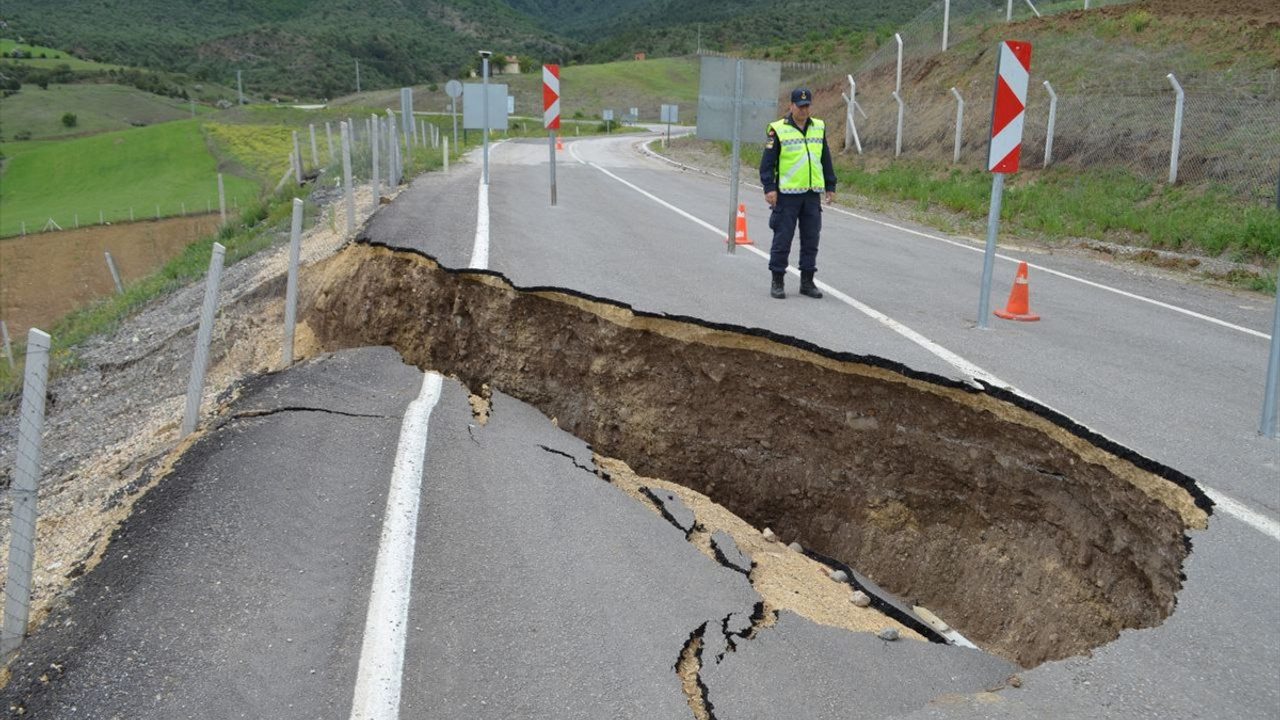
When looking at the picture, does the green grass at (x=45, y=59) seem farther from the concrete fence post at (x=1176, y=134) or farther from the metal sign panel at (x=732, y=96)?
the concrete fence post at (x=1176, y=134)

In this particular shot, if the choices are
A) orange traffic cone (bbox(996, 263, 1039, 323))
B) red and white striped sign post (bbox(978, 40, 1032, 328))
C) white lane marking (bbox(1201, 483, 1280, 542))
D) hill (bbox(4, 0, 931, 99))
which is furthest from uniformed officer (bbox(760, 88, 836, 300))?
hill (bbox(4, 0, 931, 99))

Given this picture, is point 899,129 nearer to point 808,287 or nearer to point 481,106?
point 481,106

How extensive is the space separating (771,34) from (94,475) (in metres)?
97.8

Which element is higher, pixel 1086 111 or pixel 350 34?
pixel 350 34

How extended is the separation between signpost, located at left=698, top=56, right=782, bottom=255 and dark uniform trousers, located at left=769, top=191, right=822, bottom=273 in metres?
2.28

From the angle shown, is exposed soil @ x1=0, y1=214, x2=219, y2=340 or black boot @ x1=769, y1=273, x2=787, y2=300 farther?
exposed soil @ x1=0, y1=214, x2=219, y2=340

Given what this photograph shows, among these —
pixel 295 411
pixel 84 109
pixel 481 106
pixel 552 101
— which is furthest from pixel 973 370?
pixel 84 109

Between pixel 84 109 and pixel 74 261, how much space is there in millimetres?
59543

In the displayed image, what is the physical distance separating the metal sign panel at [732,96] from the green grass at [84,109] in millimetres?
75338

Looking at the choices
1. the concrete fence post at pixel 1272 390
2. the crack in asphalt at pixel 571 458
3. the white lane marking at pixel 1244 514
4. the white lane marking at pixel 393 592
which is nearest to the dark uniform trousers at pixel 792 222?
the crack in asphalt at pixel 571 458

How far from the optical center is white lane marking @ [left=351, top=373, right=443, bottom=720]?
3.23m

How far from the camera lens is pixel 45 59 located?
104 metres

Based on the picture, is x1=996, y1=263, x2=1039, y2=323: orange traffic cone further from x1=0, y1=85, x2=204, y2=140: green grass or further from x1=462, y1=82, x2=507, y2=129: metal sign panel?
x1=0, y1=85, x2=204, y2=140: green grass

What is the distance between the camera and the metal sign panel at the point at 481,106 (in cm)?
1816
